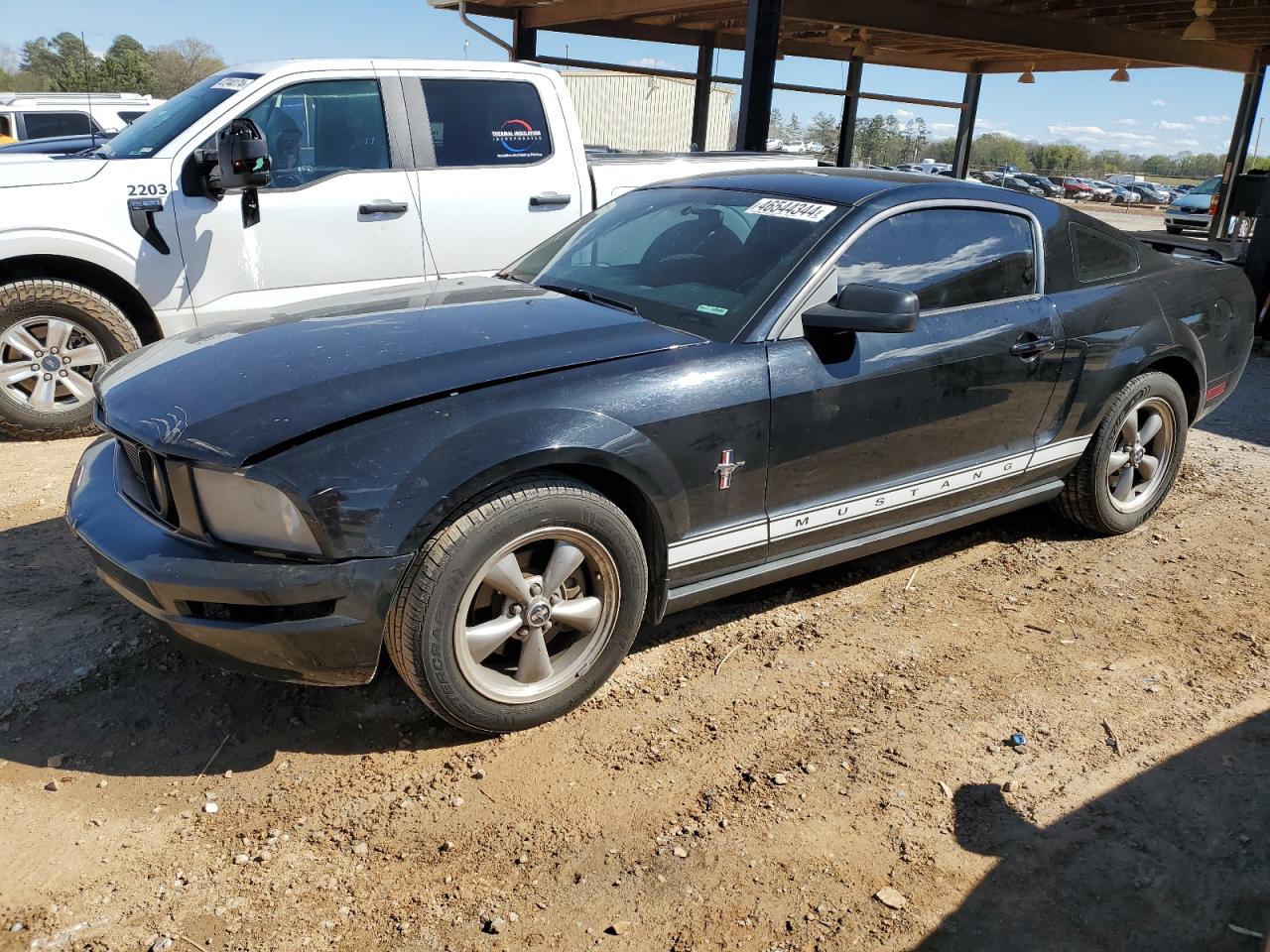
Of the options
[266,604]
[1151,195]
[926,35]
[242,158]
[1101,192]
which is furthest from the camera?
[1151,195]

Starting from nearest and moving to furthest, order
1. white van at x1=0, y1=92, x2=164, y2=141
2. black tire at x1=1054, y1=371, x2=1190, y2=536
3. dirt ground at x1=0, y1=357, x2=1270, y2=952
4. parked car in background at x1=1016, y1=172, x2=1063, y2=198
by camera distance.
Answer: dirt ground at x1=0, y1=357, x2=1270, y2=952 → black tire at x1=1054, y1=371, x2=1190, y2=536 → white van at x1=0, y1=92, x2=164, y2=141 → parked car in background at x1=1016, y1=172, x2=1063, y2=198

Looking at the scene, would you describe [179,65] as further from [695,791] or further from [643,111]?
[695,791]

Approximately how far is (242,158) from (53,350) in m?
1.50

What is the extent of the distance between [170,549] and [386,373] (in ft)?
2.47

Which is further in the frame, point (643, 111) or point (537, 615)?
point (643, 111)

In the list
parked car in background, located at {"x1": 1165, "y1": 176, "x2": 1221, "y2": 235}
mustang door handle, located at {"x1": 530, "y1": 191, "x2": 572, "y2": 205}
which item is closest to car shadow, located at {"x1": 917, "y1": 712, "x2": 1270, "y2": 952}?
mustang door handle, located at {"x1": 530, "y1": 191, "x2": 572, "y2": 205}

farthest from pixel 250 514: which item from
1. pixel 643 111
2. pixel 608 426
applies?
pixel 643 111

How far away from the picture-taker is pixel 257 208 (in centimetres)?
550

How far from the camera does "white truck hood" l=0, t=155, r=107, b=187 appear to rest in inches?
206

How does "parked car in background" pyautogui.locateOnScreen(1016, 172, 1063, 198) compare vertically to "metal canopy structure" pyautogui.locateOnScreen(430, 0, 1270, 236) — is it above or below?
below

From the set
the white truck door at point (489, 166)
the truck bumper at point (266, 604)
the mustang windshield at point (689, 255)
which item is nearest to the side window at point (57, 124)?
the white truck door at point (489, 166)

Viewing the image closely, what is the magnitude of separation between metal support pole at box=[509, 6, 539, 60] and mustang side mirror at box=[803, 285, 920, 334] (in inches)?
517

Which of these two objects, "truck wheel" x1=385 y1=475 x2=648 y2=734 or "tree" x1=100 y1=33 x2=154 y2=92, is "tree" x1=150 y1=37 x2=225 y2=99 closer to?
"tree" x1=100 y1=33 x2=154 y2=92

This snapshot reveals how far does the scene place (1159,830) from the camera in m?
2.79
